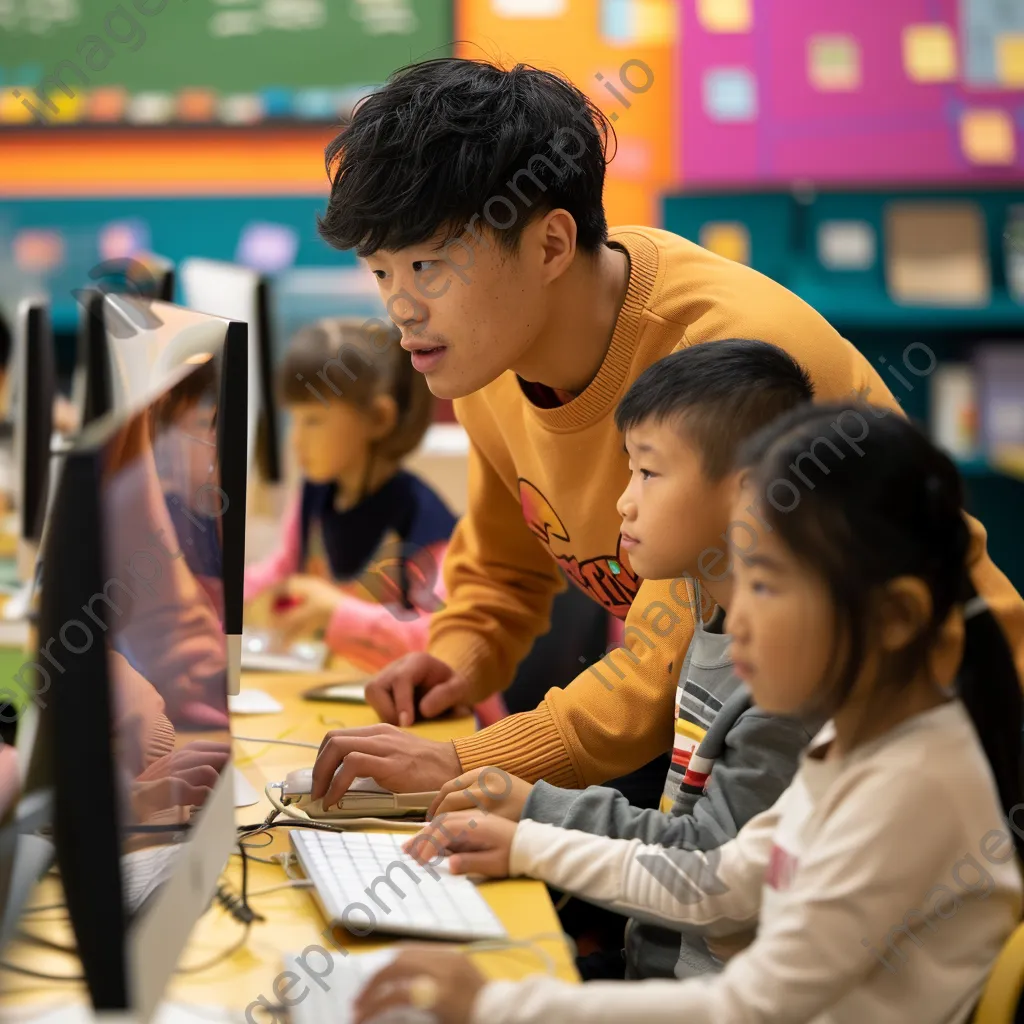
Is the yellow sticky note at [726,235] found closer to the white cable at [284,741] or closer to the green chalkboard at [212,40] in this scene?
the green chalkboard at [212,40]

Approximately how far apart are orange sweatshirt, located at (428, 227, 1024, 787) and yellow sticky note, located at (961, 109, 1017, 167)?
2609 mm

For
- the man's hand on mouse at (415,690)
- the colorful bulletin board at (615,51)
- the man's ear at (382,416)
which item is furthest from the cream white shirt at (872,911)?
the colorful bulletin board at (615,51)

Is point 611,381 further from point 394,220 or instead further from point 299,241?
point 299,241

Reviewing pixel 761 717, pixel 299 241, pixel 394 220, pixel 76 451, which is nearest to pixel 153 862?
pixel 76 451

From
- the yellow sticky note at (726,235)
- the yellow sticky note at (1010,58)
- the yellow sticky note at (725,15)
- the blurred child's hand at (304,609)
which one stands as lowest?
the blurred child's hand at (304,609)

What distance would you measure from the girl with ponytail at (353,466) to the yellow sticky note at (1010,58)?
88.5 inches

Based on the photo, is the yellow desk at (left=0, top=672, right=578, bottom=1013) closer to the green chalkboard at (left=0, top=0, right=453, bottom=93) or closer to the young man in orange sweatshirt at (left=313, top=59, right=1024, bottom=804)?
the young man in orange sweatshirt at (left=313, top=59, right=1024, bottom=804)

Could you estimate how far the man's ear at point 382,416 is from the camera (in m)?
2.36

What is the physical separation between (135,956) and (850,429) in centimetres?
56

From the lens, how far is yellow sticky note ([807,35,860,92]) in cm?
382

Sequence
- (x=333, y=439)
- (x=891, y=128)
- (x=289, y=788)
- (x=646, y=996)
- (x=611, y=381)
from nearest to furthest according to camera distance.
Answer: (x=646, y=996)
(x=289, y=788)
(x=611, y=381)
(x=333, y=439)
(x=891, y=128)

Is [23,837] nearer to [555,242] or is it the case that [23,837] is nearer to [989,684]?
[989,684]

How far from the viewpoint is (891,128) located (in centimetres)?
385

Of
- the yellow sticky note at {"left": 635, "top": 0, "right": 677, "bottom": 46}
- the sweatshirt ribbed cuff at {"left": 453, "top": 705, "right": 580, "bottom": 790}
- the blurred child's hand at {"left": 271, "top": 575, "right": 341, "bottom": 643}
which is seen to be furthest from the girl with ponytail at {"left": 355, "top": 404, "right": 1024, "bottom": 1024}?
the yellow sticky note at {"left": 635, "top": 0, "right": 677, "bottom": 46}
